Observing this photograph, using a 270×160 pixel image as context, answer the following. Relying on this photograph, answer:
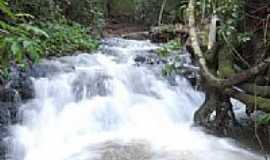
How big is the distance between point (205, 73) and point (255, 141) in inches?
47.7

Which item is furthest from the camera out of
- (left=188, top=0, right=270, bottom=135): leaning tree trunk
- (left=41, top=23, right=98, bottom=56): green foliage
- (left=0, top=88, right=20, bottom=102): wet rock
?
(left=41, top=23, right=98, bottom=56): green foliage

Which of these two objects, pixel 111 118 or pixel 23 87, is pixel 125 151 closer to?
pixel 111 118

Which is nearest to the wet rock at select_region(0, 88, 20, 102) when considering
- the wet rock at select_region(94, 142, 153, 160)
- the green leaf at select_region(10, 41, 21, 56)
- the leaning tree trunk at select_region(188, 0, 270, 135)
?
the wet rock at select_region(94, 142, 153, 160)

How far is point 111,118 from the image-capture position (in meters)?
6.99

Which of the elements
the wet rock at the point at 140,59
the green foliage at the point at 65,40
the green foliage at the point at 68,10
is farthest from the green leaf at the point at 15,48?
the green foliage at the point at 68,10

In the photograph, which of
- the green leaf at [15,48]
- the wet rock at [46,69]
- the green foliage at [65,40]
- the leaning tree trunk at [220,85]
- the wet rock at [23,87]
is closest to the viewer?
the green leaf at [15,48]

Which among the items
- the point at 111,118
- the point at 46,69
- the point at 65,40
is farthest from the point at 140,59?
the point at 111,118

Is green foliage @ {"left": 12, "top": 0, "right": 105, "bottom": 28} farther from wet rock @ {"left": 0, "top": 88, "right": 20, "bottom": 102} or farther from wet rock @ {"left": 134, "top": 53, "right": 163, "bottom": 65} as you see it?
wet rock @ {"left": 0, "top": 88, "right": 20, "bottom": 102}

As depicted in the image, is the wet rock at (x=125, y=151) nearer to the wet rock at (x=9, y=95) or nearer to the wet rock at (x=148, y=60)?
the wet rock at (x=9, y=95)

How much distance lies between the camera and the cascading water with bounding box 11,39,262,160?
18.5 feet

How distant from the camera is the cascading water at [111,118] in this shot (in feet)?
18.5

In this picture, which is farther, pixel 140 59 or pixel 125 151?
pixel 140 59

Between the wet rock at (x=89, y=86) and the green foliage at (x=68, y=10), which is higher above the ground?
the green foliage at (x=68, y=10)

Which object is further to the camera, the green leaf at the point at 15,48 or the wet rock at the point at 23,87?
the wet rock at the point at 23,87
